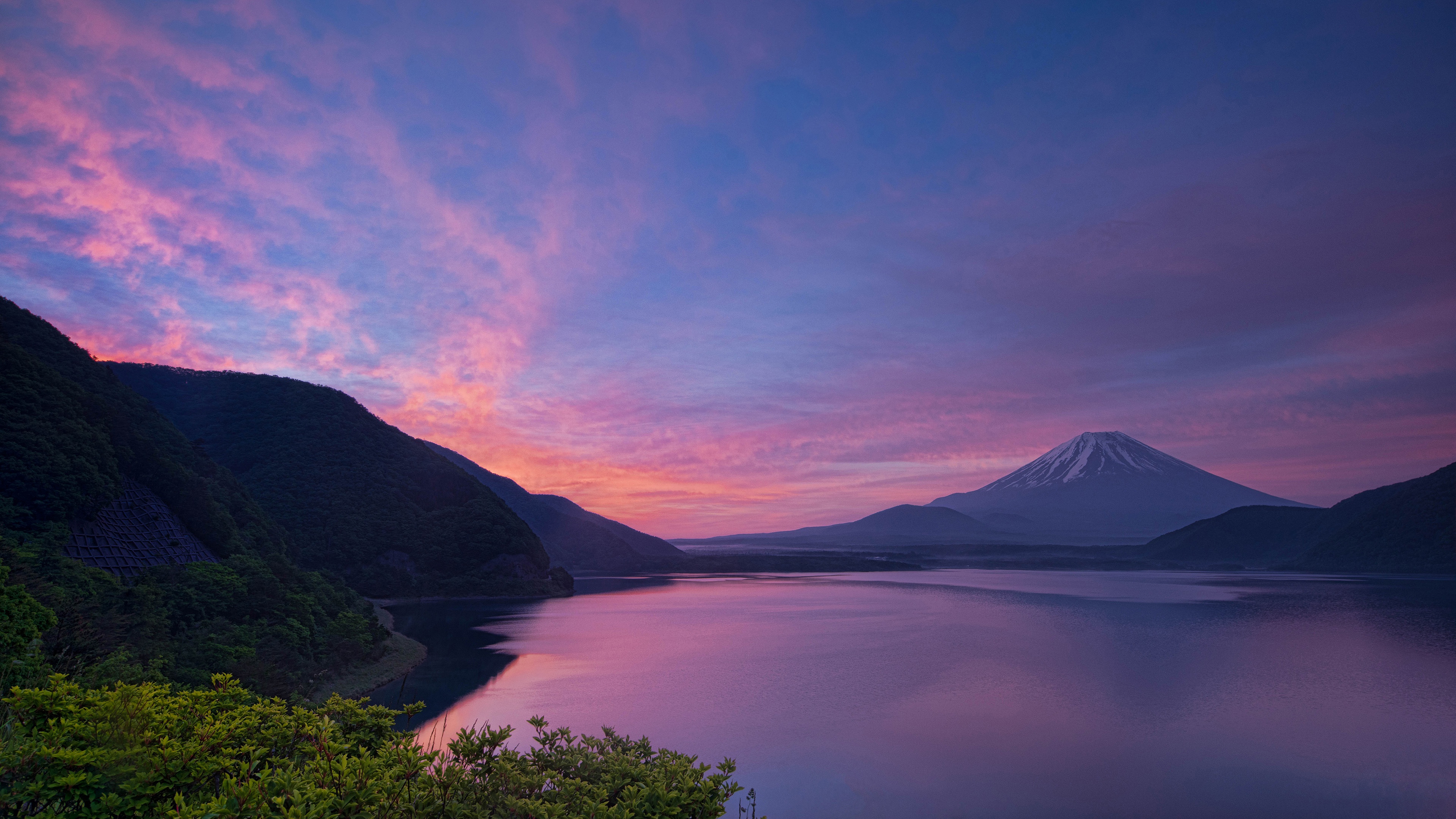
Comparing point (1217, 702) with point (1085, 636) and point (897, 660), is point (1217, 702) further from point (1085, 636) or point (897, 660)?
point (1085, 636)

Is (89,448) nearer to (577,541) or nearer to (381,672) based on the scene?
(381,672)

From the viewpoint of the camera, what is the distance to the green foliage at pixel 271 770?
4.54m

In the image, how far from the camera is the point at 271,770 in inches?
201

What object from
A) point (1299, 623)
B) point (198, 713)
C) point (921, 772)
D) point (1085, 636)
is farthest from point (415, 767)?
point (1299, 623)

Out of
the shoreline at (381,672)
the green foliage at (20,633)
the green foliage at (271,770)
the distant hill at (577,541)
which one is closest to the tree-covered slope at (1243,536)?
the distant hill at (577,541)

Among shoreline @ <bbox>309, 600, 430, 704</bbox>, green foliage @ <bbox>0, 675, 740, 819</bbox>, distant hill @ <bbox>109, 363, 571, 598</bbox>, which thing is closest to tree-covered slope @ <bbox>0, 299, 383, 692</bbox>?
shoreline @ <bbox>309, 600, 430, 704</bbox>

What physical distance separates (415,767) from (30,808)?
9.29 ft

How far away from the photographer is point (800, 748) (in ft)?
64.3

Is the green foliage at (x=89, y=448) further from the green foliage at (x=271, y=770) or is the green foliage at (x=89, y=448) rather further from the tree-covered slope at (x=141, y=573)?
the green foliage at (x=271, y=770)

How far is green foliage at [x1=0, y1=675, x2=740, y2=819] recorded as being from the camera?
4535mm

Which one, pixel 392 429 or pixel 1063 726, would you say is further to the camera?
pixel 392 429

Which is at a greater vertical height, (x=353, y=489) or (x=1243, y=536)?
(x=353, y=489)

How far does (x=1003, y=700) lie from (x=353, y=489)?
7291 cm

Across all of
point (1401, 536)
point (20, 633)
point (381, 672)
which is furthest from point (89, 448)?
point (1401, 536)
